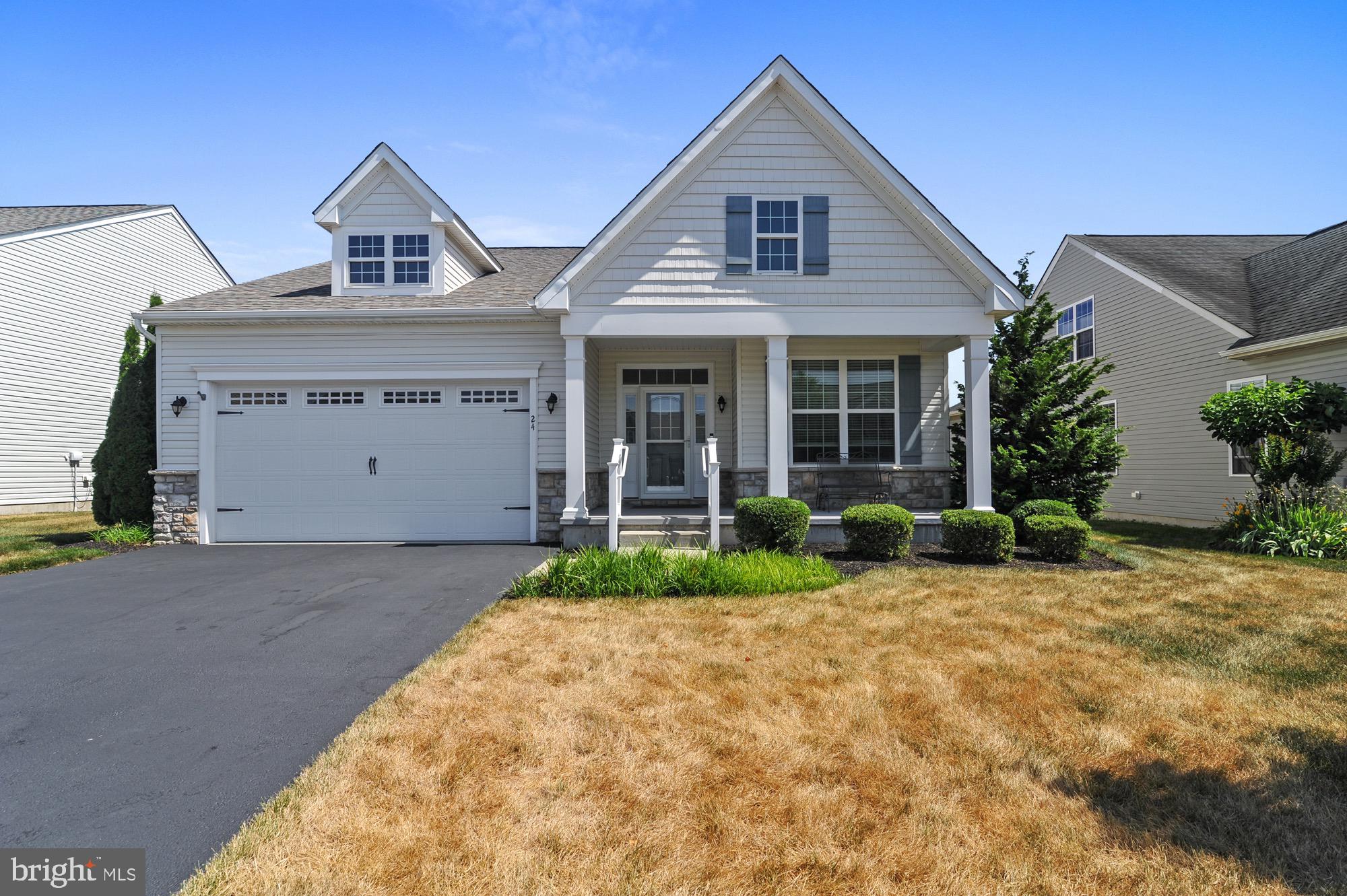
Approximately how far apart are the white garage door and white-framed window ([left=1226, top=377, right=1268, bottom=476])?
13.3m

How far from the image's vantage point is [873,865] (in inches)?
97.2

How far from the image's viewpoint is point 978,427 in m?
9.91

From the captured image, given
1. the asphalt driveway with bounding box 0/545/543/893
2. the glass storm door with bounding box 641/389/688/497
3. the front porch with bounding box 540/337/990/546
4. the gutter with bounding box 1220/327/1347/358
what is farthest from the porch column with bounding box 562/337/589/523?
the gutter with bounding box 1220/327/1347/358

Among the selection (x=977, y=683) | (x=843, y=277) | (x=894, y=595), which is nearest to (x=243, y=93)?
(x=843, y=277)

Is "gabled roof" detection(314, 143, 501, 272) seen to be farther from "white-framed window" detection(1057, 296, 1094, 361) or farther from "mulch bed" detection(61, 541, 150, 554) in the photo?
"white-framed window" detection(1057, 296, 1094, 361)

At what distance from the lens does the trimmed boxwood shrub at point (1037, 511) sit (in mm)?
9273

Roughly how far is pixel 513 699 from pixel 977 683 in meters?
2.97

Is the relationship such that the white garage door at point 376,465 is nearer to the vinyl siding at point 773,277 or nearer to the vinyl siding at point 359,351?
the vinyl siding at point 359,351

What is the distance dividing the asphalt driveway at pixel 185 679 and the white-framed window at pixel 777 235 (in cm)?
574

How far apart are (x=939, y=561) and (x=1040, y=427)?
3517 mm

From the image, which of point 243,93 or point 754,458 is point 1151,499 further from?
point 243,93

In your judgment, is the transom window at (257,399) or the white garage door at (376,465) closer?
the white garage door at (376,465)

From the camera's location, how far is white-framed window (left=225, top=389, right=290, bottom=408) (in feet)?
35.8

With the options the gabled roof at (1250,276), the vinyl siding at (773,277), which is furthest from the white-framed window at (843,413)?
the gabled roof at (1250,276)
